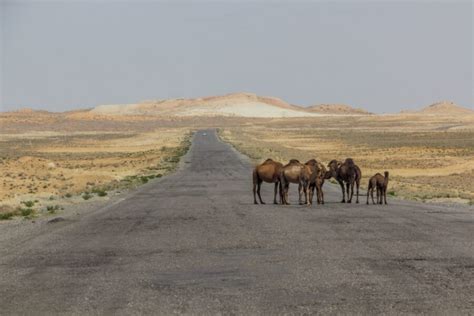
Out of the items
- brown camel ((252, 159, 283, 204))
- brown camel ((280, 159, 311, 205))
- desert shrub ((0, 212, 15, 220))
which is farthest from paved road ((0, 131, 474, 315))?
desert shrub ((0, 212, 15, 220))

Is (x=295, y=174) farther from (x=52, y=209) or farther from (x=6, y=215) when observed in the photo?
(x=6, y=215)

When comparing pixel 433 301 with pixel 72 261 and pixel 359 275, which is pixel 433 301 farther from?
pixel 72 261

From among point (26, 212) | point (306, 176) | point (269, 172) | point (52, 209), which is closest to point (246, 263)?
point (306, 176)

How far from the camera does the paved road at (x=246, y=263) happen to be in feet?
33.2

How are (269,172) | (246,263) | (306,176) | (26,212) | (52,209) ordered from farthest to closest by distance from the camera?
(52,209) → (26,212) → (269,172) → (306,176) → (246,263)

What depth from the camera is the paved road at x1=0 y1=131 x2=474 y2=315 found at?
10.1 m

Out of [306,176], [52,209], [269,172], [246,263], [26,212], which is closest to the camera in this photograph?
[246,263]

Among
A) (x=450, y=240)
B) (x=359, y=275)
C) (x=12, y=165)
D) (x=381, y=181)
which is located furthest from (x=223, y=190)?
(x=12, y=165)

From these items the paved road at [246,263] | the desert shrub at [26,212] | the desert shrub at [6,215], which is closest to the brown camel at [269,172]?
the paved road at [246,263]

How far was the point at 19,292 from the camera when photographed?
11.1 metres

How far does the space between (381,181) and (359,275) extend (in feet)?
45.2

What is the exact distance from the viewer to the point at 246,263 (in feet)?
43.4

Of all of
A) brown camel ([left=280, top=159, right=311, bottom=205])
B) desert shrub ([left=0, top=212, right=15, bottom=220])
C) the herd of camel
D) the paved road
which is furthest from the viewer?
the herd of camel

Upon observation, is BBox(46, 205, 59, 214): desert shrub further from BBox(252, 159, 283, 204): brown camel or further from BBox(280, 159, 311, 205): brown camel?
BBox(280, 159, 311, 205): brown camel
